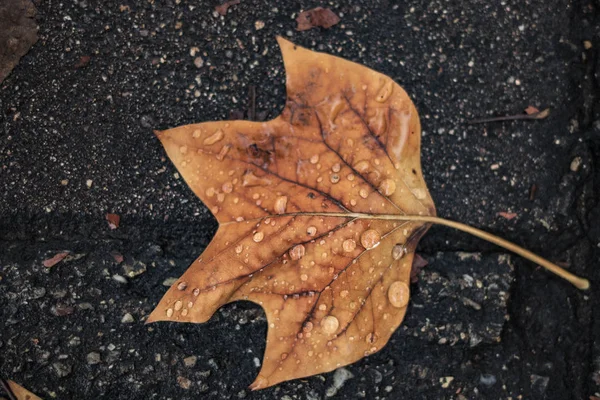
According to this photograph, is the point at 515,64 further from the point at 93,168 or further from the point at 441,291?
the point at 93,168

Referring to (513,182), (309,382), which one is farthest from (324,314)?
(513,182)

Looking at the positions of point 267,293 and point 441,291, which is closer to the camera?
point 267,293

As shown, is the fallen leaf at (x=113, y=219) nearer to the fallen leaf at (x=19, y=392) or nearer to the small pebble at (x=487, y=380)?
the fallen leaf at (x=19, y=392)

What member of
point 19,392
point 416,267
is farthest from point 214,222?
point 19,392

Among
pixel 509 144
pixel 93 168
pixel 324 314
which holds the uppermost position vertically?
pixel 93 168

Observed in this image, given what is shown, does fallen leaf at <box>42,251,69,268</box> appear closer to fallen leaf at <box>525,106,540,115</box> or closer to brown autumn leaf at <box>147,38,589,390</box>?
brown autumn leaf at <box>147,38,589,390</box>

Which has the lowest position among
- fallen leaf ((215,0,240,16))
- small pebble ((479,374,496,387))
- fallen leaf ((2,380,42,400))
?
small pebble ((479,374,496,387))

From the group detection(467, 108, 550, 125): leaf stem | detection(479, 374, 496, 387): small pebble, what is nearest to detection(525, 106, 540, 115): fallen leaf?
detection(467, 108, 550, 125): leaf stem
